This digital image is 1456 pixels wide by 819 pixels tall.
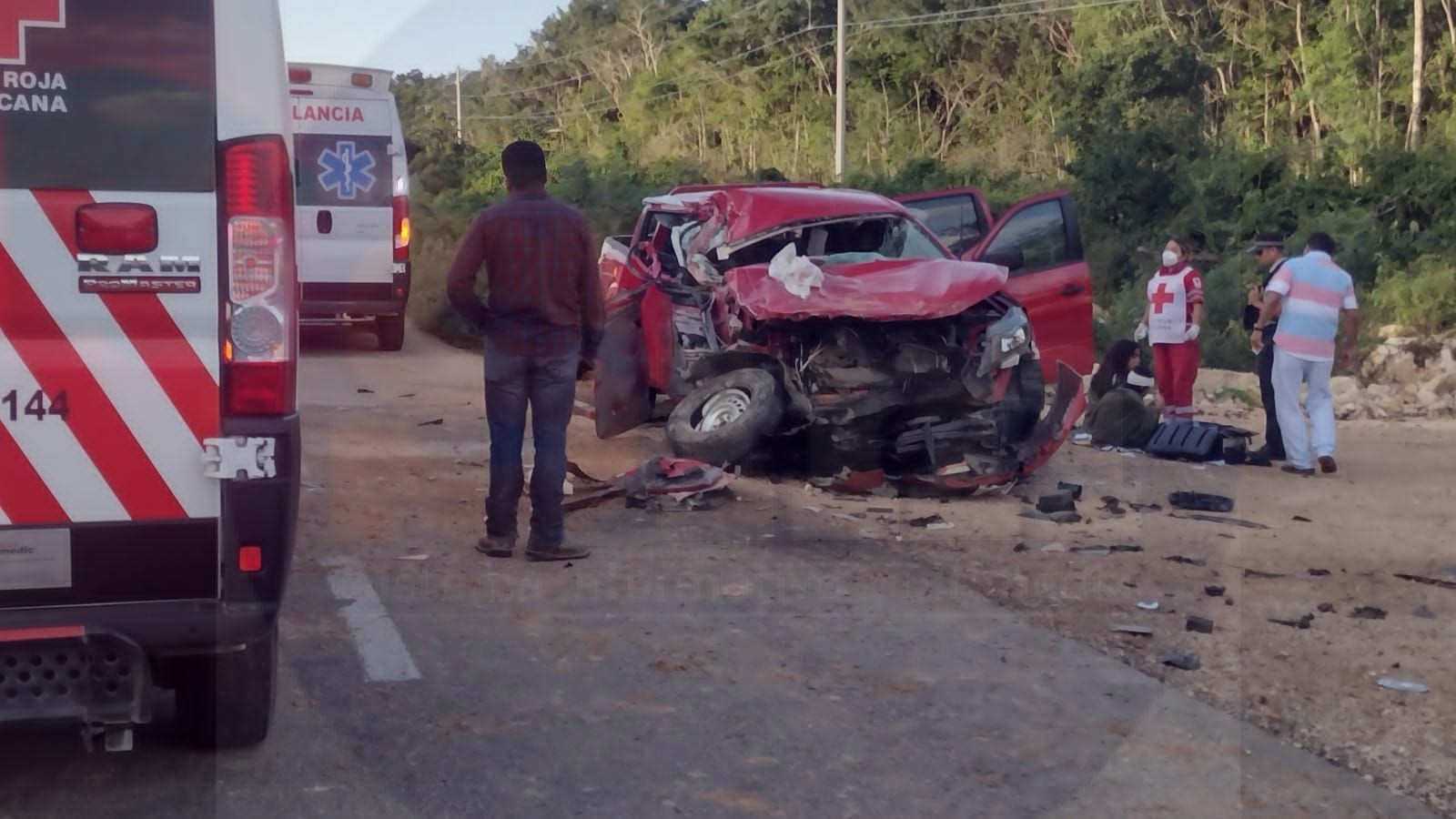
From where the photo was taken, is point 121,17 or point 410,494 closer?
point 121,17

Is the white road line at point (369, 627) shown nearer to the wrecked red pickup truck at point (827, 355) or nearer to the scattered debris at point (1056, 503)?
the wrecked red pickup truck at point (827, 355)

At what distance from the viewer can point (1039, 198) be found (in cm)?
1195

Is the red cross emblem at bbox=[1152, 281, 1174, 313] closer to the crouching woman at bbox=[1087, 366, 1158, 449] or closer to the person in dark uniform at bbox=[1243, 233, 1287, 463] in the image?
the person in dark uniform at bbox=[1243, 233, 1287, 463]

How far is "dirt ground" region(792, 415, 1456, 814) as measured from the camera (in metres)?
5.45

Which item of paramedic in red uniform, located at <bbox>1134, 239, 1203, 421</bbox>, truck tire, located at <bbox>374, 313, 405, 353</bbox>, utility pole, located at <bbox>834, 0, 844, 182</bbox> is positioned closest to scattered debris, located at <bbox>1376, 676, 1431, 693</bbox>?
paramedic in red uniform, located at <bbox>1134, 239, 1203, 421</bbox>

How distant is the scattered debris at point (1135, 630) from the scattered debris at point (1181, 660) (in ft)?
0.87

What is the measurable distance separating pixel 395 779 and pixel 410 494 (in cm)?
462

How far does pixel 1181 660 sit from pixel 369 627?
305cm

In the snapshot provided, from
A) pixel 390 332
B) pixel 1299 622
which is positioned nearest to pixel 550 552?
pixel 1299 622

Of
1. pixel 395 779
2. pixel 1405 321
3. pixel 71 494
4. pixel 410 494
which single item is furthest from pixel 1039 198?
pixel 1405 321

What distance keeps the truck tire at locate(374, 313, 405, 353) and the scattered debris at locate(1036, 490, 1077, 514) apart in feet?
30.3

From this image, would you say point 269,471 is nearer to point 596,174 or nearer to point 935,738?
point 935,738

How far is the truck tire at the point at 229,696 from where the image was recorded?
14.4 ft

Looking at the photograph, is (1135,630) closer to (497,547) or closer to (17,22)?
(497,547)
